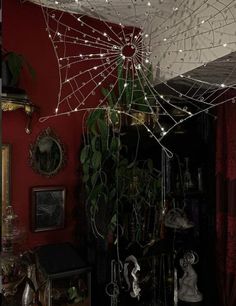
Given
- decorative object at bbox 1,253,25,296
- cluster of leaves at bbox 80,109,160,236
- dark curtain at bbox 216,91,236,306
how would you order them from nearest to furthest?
1. decorative object at bbox 1,253,25,296
2. cluster of leaves at bbox 80,109,160,236
3. dark curtain at bbox 216,91,236,306

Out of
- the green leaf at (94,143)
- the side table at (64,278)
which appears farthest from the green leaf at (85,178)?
the side table at (64,278)

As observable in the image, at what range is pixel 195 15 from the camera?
146 cm

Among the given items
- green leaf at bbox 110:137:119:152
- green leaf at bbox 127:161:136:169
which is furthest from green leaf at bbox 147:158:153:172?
green leaf at bbox 110:137:119:152

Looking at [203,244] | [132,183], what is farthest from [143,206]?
[203,244]

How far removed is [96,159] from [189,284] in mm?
1067

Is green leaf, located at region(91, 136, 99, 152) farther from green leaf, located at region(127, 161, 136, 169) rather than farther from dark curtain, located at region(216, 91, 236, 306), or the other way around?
dark curtain, located at region(216, 91, 236, 306)

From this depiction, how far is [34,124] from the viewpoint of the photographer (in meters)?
1.74

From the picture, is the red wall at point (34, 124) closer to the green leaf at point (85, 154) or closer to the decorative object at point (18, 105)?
the decorative object at point (18, 105)

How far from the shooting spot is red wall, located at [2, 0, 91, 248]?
1.67m

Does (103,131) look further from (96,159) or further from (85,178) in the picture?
(85,178)

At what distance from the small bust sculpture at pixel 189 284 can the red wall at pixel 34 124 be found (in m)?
0.78

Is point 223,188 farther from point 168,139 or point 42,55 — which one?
point 42,55

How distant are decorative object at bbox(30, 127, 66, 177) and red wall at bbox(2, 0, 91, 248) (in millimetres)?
29

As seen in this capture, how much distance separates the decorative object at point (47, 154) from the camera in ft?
5.68
